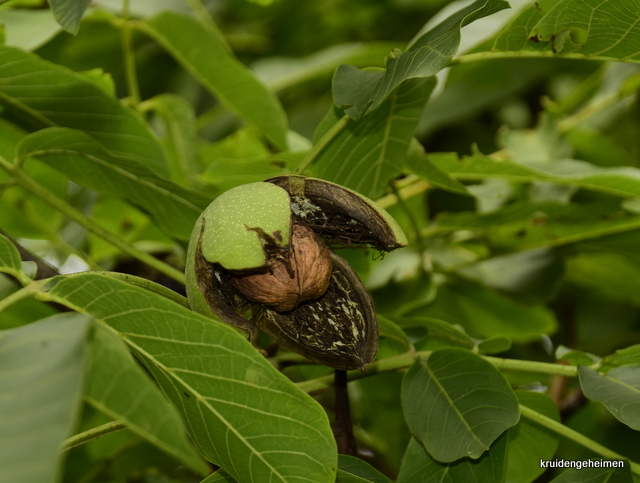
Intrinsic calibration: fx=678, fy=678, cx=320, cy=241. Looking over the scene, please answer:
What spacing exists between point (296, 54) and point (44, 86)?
1742 millimetres

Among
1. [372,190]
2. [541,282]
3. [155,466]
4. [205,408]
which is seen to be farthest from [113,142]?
[541,282]

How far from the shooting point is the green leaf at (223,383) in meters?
0.89

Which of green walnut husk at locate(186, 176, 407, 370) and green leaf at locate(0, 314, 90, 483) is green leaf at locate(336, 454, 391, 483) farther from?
green leaf at locate(0, 314, 90, 483)

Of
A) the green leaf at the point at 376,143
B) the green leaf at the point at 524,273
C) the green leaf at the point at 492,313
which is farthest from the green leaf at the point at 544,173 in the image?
the green leaf at the point at 492,313

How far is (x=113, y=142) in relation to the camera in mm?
1550

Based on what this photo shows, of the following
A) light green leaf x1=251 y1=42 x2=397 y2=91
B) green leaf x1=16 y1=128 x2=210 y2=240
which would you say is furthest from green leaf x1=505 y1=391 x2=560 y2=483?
light green leaf x1=251 y1=42 x2=397 y2=91

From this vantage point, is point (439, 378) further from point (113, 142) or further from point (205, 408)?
point (113, 142)

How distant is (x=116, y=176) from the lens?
1.40m

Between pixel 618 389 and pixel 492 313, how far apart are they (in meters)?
1.06

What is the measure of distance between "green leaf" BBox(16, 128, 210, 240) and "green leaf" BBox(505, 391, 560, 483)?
2.50 ft

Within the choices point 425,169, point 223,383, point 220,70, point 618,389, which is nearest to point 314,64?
point 220,70

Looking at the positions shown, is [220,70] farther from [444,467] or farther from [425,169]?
[444,467]

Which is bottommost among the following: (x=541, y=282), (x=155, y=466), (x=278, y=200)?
(x=155, y=466)

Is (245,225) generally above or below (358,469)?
above
